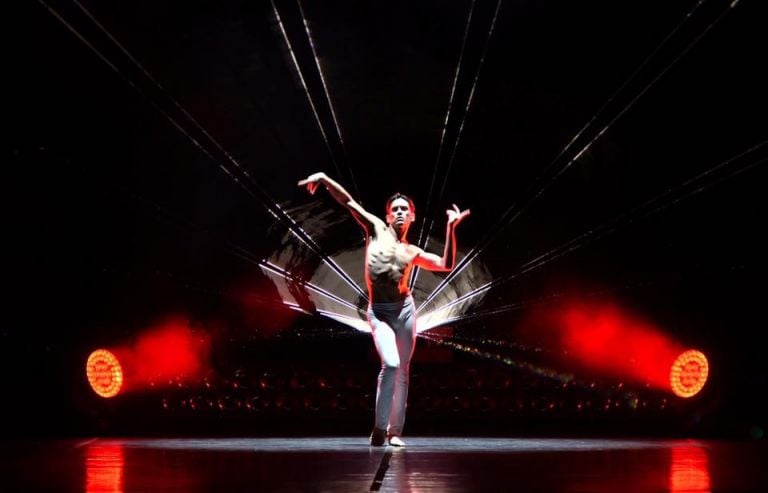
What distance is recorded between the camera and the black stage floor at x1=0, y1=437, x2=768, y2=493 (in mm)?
4570

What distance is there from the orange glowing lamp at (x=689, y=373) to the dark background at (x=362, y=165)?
3.6 inches

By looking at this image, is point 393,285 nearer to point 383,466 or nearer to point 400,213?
point 400,213

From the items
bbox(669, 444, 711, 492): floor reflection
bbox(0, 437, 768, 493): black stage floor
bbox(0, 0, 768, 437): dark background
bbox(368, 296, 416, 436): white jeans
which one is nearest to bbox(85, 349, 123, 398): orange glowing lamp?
bbox(0, 0, 768, 437): dark background

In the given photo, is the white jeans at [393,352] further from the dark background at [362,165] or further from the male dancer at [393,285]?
the dark background at [362,165]

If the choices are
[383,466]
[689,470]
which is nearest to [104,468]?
[383,466]

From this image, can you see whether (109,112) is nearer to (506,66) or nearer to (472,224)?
(506,66)

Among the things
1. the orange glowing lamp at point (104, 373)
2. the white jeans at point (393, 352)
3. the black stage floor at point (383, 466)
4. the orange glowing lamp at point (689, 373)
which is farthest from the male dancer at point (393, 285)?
the orange glowing lamp at point (104, 373)

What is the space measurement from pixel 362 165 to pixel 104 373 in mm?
4017

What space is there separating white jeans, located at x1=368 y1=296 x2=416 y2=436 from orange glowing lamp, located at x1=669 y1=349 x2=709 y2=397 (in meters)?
2.74

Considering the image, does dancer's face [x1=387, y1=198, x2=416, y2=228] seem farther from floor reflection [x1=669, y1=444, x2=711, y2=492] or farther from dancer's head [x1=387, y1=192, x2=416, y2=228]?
floor reflection [x1=669, y1=444, x2=711, y2=492]

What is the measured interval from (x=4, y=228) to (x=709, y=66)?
5.73m

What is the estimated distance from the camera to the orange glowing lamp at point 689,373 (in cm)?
913

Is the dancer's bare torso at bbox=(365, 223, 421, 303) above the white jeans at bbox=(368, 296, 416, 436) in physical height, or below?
above

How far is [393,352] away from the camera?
736cm
